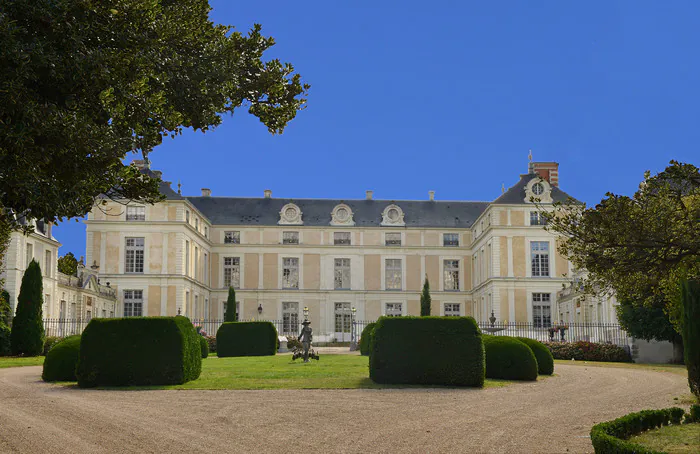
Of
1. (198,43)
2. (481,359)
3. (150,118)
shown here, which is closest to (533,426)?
(481,359)

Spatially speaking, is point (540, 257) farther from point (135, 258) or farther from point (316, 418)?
point (316, 418)

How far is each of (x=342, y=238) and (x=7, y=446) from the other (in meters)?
41.5

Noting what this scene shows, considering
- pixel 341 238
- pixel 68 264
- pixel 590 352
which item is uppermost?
pixel 341 238

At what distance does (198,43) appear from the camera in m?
8.72

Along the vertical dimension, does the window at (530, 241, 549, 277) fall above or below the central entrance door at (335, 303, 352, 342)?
above

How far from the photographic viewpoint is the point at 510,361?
46.1 feet

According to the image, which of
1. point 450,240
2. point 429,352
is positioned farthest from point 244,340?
point 450,240

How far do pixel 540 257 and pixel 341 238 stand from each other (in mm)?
13023

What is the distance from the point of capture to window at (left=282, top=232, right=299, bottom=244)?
47906 mm

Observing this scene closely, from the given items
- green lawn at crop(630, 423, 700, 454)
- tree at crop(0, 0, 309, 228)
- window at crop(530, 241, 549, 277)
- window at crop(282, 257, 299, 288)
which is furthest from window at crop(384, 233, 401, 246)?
green lawn at crop(630, 423, 700, 454)

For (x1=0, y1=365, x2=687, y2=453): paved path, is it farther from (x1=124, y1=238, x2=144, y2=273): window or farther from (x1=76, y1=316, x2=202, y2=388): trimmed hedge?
(x1=124, y1=238, x2=144, y2=273): window

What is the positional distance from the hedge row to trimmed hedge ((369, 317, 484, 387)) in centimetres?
471

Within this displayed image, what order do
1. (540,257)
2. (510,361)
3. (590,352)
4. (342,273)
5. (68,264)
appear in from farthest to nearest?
1. (68,264)
2. (342,273)
3. (540,257)
4. (590,352)
5. (510,361)

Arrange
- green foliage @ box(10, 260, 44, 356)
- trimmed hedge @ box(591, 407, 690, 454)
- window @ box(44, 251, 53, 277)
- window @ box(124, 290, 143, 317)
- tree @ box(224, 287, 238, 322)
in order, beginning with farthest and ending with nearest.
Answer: window @ box(124, 290, 143, 317) → tree @ box(224, 287, 238, 322) → window @ box(44, 251, 53, 277) → green foliage @ box(10, 260, 44, 356) → trimmed hedge @ box(591, 407, 690, 454)
